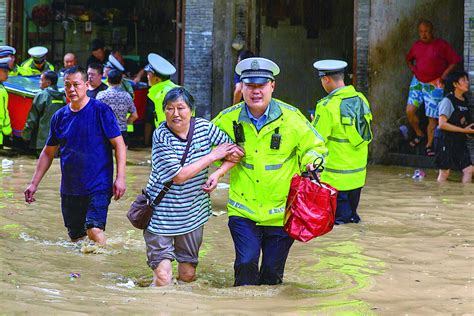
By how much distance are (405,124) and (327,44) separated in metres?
3.74

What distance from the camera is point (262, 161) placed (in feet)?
21.7

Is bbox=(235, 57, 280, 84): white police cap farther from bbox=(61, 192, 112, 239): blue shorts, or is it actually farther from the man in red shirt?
the man in red shirt

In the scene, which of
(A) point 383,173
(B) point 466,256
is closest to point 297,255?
(B) point 466,256

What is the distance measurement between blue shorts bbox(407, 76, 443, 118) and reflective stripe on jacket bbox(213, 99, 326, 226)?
313 inches

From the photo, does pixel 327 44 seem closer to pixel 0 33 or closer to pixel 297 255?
pixel 0 33

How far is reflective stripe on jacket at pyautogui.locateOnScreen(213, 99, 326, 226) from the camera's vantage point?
6.61 metres

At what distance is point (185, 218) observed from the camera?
673 centimetres

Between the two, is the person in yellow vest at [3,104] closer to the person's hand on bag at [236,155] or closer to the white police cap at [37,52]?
the person's hand on bag at [236,155]

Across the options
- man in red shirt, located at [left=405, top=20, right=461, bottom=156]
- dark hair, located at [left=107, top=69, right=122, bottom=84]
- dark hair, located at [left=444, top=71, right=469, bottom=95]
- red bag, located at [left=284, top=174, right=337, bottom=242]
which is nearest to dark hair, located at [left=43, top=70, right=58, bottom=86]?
dark hair, located at [left=107, top=69, right=122, bottom=84]

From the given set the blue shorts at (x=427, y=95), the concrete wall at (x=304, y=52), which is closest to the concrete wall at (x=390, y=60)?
the blue shorts at (x=427, y=95)

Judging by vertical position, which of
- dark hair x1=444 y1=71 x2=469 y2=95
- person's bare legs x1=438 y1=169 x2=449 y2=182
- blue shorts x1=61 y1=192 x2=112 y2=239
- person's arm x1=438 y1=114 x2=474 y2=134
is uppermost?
dark hair x1=444 y1=71 x2=469 y2=95

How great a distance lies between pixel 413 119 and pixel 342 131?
5471 mm

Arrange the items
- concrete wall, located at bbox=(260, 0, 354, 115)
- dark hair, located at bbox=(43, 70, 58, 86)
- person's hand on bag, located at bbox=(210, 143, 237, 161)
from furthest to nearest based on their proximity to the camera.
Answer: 1. concrete wall, located at bbox=(260, 0, 354, 115)
2. dark hair, located at bbox=(43, 70, 58, 86)
3. person's hand on bag, located at bbox=(210, 143, 237, 161)

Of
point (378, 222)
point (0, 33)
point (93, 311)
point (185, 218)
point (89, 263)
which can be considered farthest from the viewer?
point (0, 33)
